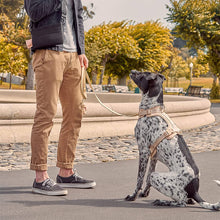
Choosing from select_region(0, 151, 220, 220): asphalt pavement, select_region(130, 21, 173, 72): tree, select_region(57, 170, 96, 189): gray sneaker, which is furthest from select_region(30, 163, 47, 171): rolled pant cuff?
select_region(130, 21, 173, 72): tree

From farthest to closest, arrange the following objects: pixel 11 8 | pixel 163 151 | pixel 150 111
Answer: pixel 11 8 → pixel 150 111 → pixel 163 151

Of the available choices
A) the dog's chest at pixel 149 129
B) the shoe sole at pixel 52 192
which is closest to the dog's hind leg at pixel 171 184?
the dog's chest at pixel 149 129

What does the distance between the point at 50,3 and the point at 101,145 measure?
4333 millimetres

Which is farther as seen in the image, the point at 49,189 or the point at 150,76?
the point at 49,189

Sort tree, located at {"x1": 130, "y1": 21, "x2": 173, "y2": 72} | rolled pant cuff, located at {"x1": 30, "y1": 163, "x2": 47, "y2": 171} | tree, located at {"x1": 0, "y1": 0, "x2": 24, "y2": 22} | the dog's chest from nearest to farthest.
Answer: the dog's chest → rolled pant cuff, located at {"x1": 30, "y1": 163, "x2": 47, "y2": 171} → tree, located at {"x1": 130, "y1": 21, "x2": 173, "y2": 72} → tree, located at {"x1": 0, "y1": 0, "x2": 24, "y2": 22}

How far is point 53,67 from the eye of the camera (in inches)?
168

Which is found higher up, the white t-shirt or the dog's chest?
the white t-shirt

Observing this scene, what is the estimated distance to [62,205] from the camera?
4113mm

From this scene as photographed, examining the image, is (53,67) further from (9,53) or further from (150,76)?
(9,53)

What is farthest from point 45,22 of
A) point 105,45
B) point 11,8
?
point 11,8

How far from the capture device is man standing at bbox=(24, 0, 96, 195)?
4.27m

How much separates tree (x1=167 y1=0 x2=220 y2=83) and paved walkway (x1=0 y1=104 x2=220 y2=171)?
65.9 feet

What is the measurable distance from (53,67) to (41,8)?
0.59 metres

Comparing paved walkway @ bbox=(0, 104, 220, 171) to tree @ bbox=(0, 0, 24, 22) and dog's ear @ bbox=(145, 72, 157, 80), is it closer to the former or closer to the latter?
dog's ear @ bbox=(145, 72, 157, 80)
